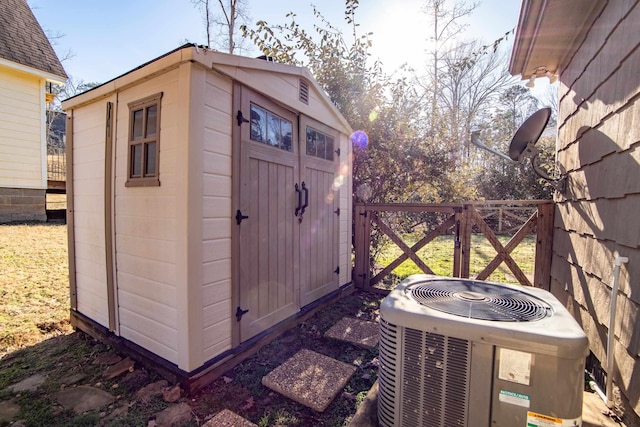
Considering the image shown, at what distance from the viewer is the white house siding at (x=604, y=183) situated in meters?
1.44

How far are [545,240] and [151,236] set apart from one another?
12.1 ft

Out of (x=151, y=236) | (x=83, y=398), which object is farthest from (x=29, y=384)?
(x=151, y=236)

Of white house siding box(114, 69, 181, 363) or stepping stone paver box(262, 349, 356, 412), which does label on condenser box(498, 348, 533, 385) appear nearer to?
stepping stone paver box(262, 349, 356, 412)

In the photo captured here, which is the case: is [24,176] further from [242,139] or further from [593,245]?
[593,245]

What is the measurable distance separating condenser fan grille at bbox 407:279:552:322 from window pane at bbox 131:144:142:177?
2048 millimetres

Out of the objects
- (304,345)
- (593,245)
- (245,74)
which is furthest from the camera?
(304,345)

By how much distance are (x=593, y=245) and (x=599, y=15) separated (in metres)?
1.51

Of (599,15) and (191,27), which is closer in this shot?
(599,15)

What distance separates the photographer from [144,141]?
2.15m

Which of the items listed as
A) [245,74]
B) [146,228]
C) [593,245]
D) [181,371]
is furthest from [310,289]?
[593,245]

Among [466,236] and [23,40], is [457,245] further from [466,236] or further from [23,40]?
[23,40]

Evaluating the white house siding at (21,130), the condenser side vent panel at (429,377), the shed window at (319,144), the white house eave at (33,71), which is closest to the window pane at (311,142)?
the shed window at (319,144)

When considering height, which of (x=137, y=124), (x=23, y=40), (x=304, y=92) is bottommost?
(x=137, y=124)

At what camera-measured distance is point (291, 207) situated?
2.88 meters
